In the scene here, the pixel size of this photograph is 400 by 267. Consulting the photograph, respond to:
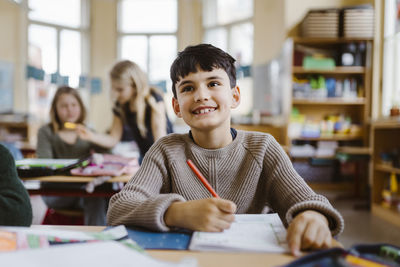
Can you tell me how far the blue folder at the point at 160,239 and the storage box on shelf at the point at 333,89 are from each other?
4.15 metres

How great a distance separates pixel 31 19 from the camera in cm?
632

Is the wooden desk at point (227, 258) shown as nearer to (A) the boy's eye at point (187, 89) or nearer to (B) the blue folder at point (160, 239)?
(B) the blue folder at point (160, 239)

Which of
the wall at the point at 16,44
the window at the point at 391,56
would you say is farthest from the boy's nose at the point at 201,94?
the wall at the point at 16,44

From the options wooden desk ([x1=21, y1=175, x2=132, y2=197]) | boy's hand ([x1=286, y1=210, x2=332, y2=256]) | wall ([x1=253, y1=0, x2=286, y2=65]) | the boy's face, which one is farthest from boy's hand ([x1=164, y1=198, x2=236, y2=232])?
wall ([x1=253, y1=0, x2=286, y2=65])

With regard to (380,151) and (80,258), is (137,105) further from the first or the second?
(380,151)

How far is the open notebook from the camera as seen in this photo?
24.1 inches

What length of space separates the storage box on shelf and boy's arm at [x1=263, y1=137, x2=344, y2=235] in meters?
3.79

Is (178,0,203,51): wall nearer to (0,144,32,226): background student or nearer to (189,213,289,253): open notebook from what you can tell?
(0,144,32,226): background student

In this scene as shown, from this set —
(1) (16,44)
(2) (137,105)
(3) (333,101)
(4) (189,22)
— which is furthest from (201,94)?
(4) (189,22)

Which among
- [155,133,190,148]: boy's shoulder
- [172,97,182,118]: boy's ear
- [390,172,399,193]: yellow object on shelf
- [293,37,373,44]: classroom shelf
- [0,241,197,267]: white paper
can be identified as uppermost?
[293,37,373,44]: classroom shelf

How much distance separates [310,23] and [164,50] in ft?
11.2

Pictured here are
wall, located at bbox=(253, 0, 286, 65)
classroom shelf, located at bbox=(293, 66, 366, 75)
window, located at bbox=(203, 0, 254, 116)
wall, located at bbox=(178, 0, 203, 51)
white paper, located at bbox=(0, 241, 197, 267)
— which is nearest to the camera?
white paper, located at bbox=(0, 241, 197, 267)

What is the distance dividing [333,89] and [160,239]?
4397mm

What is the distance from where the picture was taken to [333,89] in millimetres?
4617
